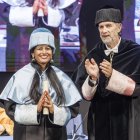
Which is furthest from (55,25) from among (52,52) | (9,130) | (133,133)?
(133,133)

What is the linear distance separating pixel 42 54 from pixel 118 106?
1.74ft

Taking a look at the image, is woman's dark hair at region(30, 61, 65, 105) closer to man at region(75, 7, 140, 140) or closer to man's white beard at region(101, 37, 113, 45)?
man at region(75, 7, 140, 140)

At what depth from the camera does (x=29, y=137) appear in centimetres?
255

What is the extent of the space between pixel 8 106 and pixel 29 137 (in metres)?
0.21

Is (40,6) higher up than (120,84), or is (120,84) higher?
(40,6)

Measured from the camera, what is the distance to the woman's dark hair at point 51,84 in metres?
2.55

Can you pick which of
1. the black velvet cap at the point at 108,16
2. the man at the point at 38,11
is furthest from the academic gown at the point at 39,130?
the man at the point at 38,11

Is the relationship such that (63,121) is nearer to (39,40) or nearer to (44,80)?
(44,80)

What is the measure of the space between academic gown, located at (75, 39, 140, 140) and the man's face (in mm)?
82

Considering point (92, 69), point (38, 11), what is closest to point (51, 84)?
point (92, 69)

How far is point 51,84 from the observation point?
2600 mm

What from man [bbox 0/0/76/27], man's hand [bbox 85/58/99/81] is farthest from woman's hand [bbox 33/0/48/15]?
man's hand [bbox 85/58/99/81]

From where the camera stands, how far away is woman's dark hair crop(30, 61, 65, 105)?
2549 mm

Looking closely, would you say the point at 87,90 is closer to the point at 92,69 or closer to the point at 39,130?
the point at 92,69
